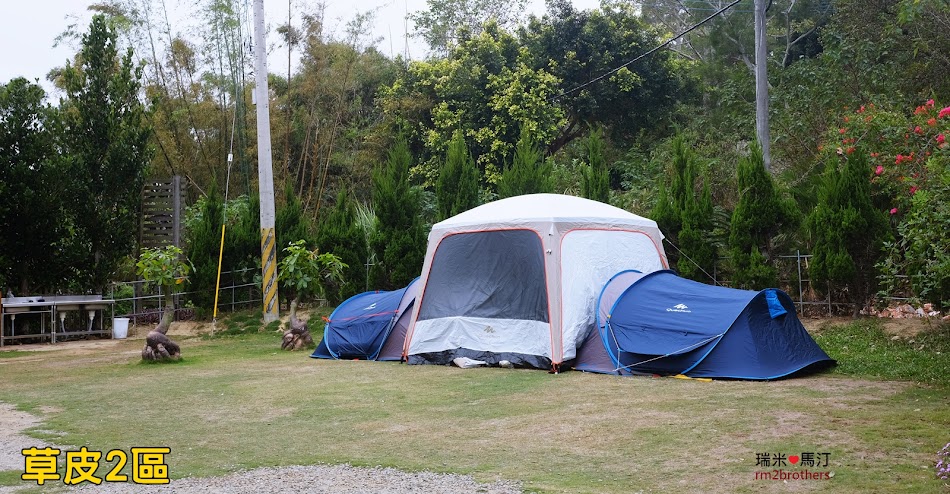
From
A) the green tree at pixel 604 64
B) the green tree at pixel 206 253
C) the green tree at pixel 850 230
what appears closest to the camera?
the green tree at pixel 850 230

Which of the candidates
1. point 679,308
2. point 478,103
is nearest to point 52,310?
point 679,308

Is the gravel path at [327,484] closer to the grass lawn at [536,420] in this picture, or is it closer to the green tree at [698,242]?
the grass lawn at [536,420]

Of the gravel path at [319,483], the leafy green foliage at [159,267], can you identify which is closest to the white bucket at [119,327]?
the leafy green foliage at [159,267]

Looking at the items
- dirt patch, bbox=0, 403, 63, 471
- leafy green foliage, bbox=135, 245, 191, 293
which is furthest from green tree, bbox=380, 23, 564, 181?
dirt patch, bbox=0, 403, 63, 471

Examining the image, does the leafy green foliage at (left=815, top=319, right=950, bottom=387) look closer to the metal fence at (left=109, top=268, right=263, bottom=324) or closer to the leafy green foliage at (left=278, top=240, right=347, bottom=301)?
the leafy green foliage at (left=278, top=240, right=347, bottom=301)

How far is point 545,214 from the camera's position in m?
9.29

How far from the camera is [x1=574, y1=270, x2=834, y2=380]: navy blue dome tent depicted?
7656 millimetres

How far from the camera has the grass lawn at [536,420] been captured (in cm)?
448

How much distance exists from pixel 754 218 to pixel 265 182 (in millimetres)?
7395

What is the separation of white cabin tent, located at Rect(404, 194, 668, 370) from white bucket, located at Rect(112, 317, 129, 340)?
6.86 m

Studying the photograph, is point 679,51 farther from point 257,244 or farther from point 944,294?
point 944,294

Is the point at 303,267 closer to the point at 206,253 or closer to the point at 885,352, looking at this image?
the point at 206,253

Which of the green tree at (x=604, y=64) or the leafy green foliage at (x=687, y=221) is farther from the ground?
the green tree at (x=604, y=64)

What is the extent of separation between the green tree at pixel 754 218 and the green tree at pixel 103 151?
31.9 feet
